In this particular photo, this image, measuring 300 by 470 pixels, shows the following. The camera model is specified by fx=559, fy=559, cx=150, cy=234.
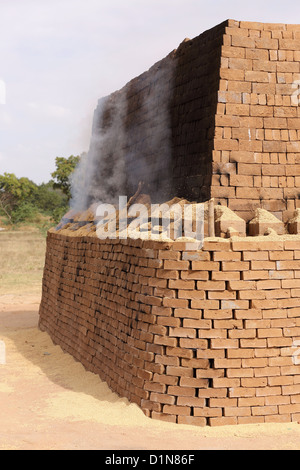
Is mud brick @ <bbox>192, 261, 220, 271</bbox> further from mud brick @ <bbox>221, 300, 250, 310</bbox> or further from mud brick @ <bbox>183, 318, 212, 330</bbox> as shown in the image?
mud brick @ <bbox>183, 318, 212, 330</bbox>

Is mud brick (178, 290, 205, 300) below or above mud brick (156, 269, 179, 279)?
below

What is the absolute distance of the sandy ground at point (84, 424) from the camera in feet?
14.5

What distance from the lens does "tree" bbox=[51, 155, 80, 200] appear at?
3319 centimetres

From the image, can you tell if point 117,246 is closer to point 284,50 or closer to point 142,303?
point 142,303

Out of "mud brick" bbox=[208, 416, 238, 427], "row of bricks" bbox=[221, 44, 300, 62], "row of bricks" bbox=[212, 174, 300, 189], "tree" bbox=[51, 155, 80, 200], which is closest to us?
"mud brick" bbox=[208, 416, 238, 427]

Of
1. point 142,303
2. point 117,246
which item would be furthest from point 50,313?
point 142,303

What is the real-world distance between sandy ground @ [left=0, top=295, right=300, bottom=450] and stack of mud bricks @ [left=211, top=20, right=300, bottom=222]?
2167mm

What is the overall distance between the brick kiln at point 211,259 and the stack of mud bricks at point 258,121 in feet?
0.04

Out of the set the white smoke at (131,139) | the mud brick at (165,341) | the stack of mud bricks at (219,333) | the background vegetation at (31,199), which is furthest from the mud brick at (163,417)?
the background vegetation at (31,199)

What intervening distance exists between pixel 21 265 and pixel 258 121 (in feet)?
55.6

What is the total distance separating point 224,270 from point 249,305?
14.7 inches

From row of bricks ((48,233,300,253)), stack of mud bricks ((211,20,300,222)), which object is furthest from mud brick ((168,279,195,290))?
stack of mud bricks ((211,20,300,222))

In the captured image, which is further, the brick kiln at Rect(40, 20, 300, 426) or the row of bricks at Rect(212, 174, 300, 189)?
the row of bricks at Rect(212, 174, 300, 189)

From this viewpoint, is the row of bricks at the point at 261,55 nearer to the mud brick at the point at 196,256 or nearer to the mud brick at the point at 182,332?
the mud brick at the point at 196,256
